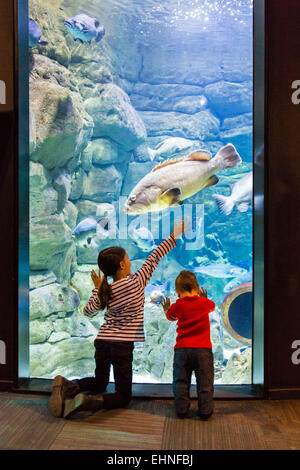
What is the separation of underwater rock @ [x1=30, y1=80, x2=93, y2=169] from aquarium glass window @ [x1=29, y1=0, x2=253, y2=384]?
15 mm

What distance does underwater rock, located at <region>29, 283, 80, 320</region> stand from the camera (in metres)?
4.24

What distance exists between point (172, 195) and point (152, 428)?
2087mm

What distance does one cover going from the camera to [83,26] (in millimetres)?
4039

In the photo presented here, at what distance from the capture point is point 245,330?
11.5 ft

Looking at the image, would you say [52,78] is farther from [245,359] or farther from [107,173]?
[245,359]

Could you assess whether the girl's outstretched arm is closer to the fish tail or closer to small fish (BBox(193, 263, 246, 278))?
the fish tail

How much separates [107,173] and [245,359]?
3048 millimetres

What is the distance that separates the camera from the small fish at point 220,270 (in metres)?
4.58

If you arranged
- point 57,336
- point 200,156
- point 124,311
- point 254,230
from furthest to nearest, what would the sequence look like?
point 57,336, point 200,156, point 254,230, point 124,311

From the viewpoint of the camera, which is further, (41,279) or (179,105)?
(179,105)

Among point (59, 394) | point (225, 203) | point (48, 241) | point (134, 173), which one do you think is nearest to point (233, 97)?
point (134, 173)

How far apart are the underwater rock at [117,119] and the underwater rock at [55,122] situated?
1.56 ft

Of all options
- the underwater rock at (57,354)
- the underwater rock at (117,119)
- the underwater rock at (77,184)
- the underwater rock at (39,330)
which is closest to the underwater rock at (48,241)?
the underwater rock at (77,184)

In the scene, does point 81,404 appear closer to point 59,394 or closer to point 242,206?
point 59,394
